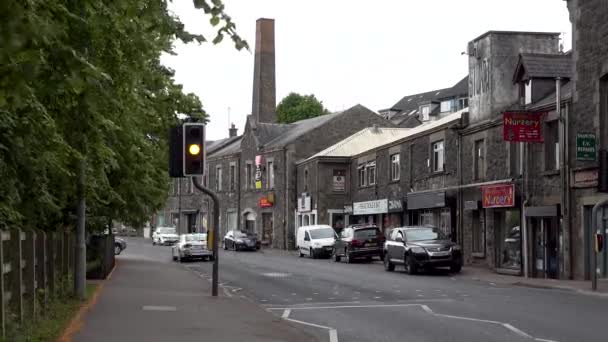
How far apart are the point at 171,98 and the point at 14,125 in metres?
19.0

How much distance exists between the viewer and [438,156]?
132 feet

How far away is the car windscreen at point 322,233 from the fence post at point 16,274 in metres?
35.2

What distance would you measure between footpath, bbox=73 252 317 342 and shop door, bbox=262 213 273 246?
144 feet

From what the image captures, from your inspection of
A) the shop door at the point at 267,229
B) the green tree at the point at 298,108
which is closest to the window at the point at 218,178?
the shop door at the point at 267,229

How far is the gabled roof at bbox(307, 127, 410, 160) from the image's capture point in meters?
57.2

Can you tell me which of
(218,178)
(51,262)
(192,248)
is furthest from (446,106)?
(51,262)

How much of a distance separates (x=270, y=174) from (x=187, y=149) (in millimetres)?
49022

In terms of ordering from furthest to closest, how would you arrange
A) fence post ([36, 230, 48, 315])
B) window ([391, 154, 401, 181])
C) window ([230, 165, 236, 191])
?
window ([230, 165, 236, 191]) < window ([391, 154, 401, 181]) < fence post ([36, 230, 48, 315])

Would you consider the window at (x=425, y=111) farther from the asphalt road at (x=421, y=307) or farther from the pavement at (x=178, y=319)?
the pavement at (x=178, y=319)

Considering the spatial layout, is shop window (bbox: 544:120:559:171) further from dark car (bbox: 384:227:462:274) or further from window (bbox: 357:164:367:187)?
window (bbox: 357:164:367:187)

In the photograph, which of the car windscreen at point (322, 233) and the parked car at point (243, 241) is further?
the parked car at point (243, 241)

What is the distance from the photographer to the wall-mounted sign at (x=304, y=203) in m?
58.3

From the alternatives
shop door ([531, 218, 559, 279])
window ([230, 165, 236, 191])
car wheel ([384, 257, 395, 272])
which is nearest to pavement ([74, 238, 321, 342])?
car wheel ([384, 257, 395, 272])

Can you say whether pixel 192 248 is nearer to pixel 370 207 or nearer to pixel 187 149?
pixel 370 207
